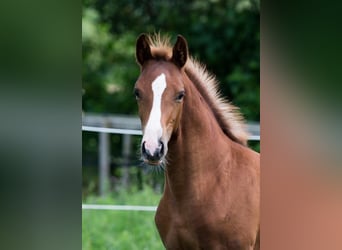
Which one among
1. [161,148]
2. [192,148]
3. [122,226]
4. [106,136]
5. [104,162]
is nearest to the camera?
[161,148]

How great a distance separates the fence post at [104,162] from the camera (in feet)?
15.2

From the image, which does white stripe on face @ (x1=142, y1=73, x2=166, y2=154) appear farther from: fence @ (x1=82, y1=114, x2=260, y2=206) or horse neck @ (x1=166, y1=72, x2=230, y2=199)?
fence @ (x1=82, y1=114, x2=260, y2=206)

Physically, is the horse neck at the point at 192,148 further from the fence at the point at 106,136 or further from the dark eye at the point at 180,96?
the fence at the point at 106,136

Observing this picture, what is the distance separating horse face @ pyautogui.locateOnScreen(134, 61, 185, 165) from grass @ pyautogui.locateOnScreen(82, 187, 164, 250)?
884 mm

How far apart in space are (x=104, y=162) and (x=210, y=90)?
242 centimetres

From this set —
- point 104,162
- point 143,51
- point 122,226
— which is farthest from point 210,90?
point 104,162

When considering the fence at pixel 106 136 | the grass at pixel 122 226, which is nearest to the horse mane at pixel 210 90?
the grass at pixel 122 226

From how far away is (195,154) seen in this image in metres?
2.43

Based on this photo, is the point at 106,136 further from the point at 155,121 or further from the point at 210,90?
the point at 155,121

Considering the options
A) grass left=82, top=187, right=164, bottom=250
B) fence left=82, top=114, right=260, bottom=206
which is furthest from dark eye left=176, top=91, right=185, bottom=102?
fence left=82, top=114, right=260, bottom=206
